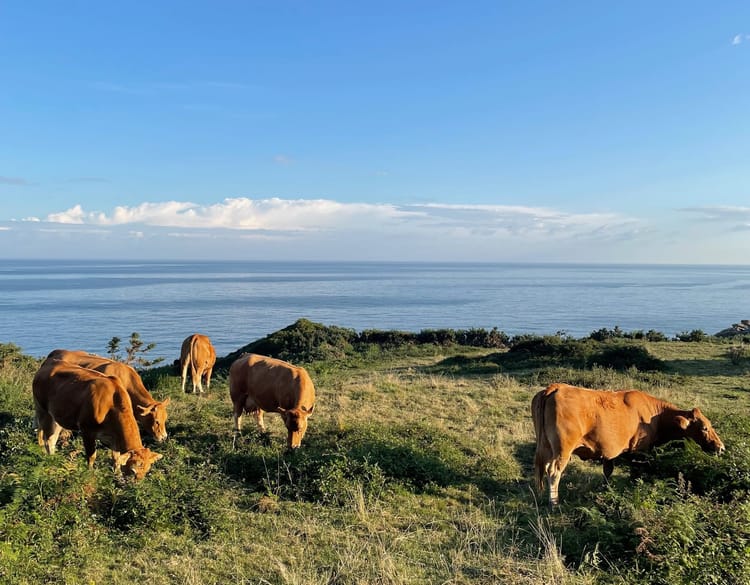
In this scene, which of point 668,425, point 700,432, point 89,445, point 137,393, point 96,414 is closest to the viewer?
point 96,414

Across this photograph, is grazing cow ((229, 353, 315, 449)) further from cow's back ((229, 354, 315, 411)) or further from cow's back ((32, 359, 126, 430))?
cow's back ((32, 359, 126, 430))

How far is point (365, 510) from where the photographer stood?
7.26 metres

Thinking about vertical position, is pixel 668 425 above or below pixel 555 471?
above

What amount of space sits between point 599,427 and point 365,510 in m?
3.78

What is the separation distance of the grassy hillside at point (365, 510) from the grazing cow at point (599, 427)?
0.31 metres

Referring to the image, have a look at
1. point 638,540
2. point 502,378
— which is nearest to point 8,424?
point 638,540

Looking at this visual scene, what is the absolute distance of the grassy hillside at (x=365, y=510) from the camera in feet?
18.4

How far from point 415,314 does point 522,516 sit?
58542 millimetres

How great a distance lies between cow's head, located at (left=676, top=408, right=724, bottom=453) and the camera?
8656 millimetres

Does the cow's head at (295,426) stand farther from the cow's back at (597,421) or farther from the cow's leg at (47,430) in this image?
the cow's back at (597,421)

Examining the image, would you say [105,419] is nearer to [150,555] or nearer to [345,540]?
[150,555]

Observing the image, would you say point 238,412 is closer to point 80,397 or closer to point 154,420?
point 154,420

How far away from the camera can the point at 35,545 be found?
5391mm

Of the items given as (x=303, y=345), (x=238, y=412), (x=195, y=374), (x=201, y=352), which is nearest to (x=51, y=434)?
(x=238, y=412)
